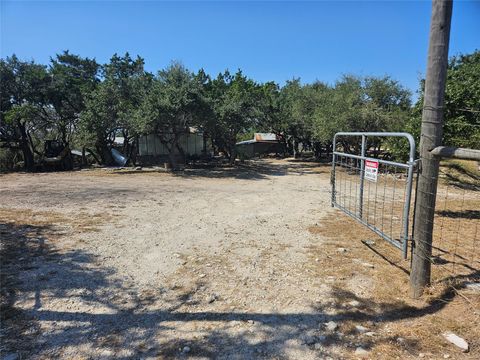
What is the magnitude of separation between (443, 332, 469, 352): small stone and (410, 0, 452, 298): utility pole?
2.15 feet

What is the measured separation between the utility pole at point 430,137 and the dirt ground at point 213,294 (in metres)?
0.36

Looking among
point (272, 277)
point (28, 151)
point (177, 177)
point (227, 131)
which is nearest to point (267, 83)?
point (227, 131)

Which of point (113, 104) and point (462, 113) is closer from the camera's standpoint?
point (462, 113)

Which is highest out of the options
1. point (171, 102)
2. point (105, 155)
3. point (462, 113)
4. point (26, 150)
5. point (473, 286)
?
point (171, 102)

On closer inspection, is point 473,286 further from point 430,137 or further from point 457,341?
point 430,137

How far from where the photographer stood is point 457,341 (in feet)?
8.25

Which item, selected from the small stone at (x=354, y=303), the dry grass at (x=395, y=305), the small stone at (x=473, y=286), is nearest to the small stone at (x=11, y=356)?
→ the dry grass at (x=395, y=305)

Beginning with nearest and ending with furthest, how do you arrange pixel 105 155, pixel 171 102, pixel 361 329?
1. pixel 361 329
2. pixel 171 102
3. pixel 105 155

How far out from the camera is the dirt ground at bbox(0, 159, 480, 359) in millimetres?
2512

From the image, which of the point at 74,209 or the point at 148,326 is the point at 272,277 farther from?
the point at 74,209

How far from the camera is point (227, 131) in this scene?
725 inches

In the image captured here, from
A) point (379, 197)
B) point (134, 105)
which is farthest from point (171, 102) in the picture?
point (379, 197)

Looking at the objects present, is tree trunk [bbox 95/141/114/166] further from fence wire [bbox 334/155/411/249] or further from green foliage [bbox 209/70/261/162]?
fence wire [bbox 334/155/411/249]

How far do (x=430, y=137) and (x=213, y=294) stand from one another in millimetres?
2684
